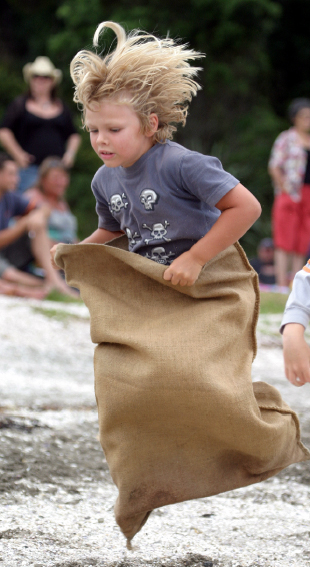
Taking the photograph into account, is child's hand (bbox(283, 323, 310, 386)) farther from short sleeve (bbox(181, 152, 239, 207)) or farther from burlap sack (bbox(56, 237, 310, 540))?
short sleeve (bbox(181, 152, 239, 207))

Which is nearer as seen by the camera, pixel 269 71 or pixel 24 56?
pixel 269 71

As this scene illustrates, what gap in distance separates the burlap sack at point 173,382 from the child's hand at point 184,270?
1.5 inches

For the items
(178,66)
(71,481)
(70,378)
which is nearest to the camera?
(178,66)

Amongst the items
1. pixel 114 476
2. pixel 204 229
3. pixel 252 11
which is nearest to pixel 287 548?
pixel 114 476

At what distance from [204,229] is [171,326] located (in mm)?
276

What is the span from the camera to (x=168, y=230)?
1819 millimetres

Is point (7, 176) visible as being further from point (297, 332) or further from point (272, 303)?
point (297, 332)

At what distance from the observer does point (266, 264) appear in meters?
8.34

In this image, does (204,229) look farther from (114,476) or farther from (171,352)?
(114,476)

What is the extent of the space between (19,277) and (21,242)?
0.32 metres

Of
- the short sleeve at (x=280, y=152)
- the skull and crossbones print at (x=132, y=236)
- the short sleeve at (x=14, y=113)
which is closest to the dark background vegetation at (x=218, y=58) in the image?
the short sleeve at (x=280, y=152)

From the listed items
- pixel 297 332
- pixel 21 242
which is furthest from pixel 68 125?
pixel 297 332

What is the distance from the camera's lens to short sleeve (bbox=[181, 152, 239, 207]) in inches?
66.9

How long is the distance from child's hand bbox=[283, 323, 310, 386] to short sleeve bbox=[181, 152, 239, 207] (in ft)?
1.23
